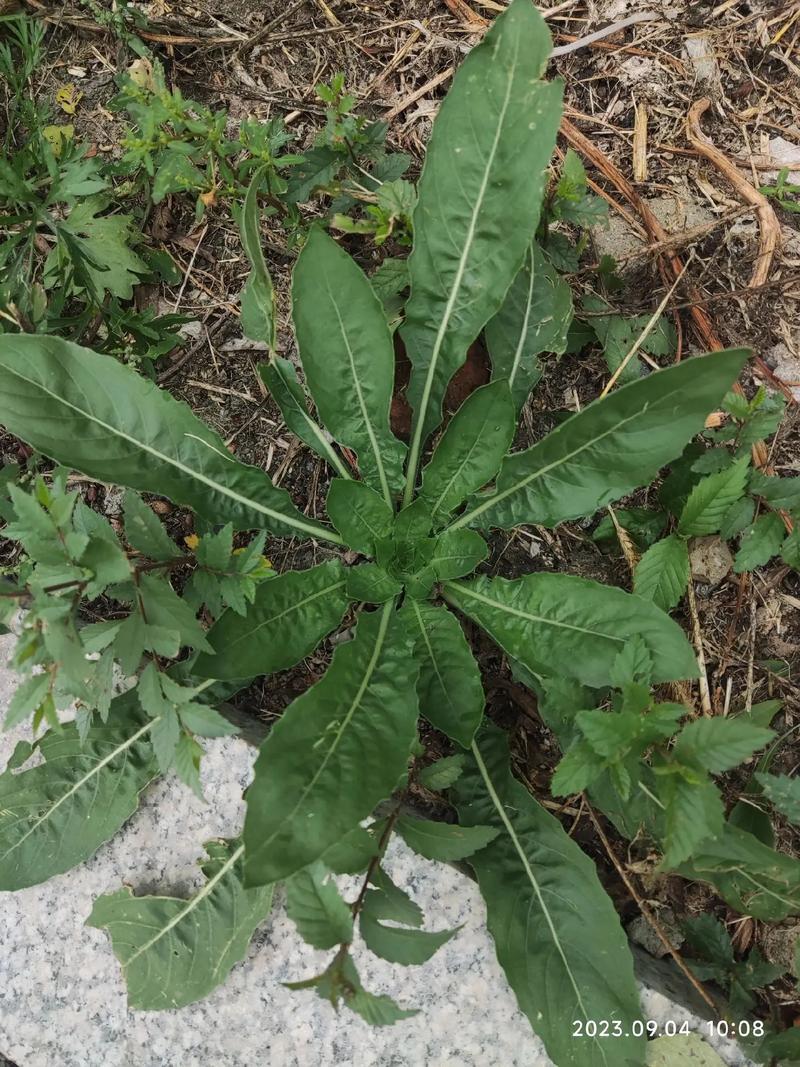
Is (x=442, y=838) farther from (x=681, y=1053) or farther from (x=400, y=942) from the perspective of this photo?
(x=681, y=1053)

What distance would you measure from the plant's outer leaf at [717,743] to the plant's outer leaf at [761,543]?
24.1 inches

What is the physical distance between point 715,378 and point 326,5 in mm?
1632

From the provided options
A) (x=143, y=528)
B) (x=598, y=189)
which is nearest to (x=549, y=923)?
(x=143, y=528)

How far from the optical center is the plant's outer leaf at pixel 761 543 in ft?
6.77

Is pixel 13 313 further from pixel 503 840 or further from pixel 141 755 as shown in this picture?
pixel 503 840

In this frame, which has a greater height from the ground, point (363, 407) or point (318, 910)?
point (363, 407)

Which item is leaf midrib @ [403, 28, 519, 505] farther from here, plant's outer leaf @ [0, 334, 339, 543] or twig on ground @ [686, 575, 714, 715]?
twig on ground @ [686, 575, 714, 715]

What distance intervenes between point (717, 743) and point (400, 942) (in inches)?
27.1

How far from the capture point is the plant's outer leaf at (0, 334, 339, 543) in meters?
1.85

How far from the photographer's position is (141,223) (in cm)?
238

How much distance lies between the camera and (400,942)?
62.3 inches

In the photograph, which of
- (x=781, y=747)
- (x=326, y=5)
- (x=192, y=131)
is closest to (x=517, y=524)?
(x=781, y=747)

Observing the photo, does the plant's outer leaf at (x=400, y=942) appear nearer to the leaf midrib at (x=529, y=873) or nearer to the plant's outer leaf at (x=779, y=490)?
the leaf midrib at (x=529, y=873)

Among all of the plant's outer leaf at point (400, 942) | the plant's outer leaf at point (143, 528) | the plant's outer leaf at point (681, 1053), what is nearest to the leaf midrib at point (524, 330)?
the plant's outer leaf at point (143, 528)
